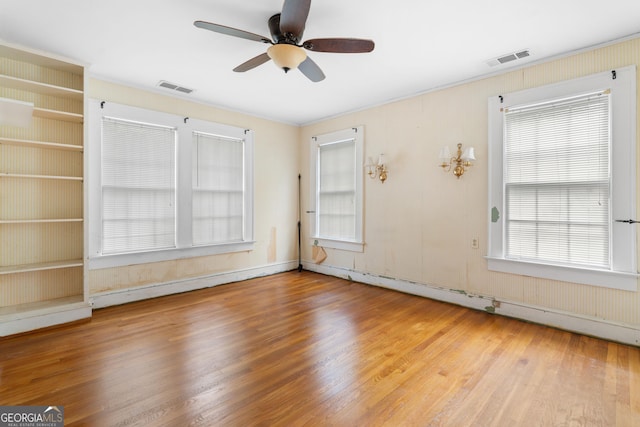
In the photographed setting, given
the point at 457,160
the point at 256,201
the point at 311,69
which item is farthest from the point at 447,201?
the point at 256,201

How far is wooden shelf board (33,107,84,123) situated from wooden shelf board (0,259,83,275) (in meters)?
1.54

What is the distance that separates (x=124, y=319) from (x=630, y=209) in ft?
16.5

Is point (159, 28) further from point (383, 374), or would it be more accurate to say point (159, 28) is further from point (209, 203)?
point (383, 374)

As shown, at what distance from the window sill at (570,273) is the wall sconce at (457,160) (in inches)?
42.9

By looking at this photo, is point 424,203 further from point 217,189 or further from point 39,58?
point 39,58

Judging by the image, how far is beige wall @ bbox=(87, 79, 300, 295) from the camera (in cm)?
372

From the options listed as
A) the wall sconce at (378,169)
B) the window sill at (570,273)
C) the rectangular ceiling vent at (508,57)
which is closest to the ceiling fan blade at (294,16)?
the rectangular ceiling vent at (508,57)

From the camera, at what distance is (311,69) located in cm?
276

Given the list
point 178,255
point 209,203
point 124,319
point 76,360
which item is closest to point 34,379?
point 76,360

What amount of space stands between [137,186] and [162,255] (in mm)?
972

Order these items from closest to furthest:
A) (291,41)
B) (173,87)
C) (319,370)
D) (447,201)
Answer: (319,370)
(291,41)
(447,201)
(173,87)

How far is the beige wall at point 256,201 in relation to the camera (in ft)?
12.2

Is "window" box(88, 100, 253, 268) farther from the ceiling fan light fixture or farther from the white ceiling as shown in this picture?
the ceiling fan light fixture

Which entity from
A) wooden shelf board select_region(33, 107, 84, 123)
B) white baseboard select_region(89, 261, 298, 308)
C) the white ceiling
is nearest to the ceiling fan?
the white ceiling
